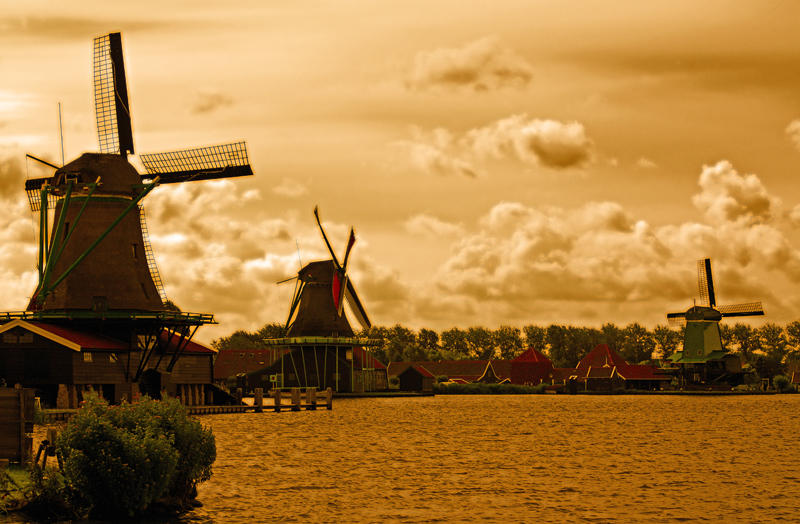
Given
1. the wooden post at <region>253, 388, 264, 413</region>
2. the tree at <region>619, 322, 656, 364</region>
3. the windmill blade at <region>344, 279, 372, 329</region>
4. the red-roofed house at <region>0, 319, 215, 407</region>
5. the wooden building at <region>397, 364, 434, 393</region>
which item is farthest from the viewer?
the tree at <region>619, 322, 656, 364</region>

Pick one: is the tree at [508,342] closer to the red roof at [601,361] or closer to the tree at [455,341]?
the tree at [455,341]

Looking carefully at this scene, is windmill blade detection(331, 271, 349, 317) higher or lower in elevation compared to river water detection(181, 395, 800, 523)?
higher

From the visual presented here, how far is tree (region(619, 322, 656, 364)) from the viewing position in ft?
536

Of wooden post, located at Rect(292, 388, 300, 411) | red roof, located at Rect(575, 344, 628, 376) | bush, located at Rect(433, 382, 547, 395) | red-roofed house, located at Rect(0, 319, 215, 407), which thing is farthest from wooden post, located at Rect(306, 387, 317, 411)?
red roof, located at Rect(575, 344, 628, 376)

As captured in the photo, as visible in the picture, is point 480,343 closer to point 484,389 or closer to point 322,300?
point 484,389

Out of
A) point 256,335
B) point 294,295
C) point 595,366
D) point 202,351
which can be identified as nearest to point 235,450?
point 202,351

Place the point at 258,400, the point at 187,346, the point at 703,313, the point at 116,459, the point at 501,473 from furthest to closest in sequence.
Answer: the point at 703,313, the point at 258,400, the point at 187,346, the point at 501,473, the point at 116,459

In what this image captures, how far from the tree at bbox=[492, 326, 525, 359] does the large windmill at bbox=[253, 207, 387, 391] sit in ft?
264

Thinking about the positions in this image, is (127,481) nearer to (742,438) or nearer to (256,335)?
(742,438)

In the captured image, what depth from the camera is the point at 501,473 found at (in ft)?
101

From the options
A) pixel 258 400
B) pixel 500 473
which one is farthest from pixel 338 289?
pixel 500 473

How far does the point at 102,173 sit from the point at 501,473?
3142 centimetres

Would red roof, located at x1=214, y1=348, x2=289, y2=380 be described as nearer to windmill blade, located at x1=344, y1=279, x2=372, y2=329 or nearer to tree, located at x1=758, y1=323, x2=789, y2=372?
windmill blade, located at x1=344, y1=279, x2=372, y2=329

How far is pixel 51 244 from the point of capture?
52000mm
